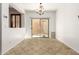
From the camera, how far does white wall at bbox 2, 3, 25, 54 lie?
2949 mm

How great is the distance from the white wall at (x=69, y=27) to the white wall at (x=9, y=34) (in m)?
0.88

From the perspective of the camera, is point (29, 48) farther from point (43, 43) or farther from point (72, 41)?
point (72, 41)

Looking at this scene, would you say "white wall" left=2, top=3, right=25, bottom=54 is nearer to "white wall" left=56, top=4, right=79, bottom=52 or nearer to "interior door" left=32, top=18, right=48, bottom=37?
"interior door" left=32, top=18, right=48, bottom=37

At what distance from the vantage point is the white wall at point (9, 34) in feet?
9.68

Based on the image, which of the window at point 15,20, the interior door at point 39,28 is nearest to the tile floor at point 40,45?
the interior door at point 39,28

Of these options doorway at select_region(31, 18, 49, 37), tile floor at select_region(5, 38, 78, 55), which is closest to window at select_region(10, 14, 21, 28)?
doorway at select_region(31, 18, 49, 37)

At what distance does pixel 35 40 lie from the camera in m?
3.11

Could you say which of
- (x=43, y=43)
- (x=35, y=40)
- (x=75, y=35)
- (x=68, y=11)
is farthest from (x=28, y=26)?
(x=75, y=35)

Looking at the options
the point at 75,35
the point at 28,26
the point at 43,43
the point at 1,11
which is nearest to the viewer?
the point at 1,11

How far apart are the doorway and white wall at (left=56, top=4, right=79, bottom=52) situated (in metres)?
0.31

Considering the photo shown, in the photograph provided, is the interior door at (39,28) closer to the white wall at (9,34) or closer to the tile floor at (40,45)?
the tile floor at (40,45)

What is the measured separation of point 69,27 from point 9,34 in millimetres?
1548

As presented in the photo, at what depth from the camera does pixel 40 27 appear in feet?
9.53

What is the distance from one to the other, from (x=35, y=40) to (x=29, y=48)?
0.22 meters
